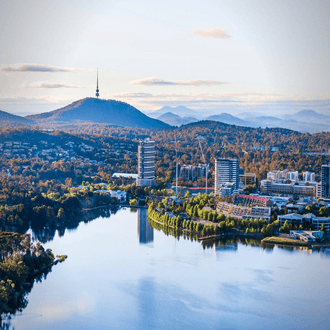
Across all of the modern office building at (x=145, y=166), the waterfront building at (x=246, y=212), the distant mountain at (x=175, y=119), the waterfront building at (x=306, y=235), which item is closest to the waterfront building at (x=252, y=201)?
the waterfront building at (x=246, y=212)

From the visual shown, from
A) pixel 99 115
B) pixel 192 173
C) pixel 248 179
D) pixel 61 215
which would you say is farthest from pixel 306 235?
pixel 99 115

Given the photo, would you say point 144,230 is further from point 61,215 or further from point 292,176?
point 292,176

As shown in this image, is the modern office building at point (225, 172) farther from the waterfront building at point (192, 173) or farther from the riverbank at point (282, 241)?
the riverbank at point (282, 241)

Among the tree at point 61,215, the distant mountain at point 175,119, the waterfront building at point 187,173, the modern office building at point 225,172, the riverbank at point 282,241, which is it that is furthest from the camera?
the distant mountain at point 175,119

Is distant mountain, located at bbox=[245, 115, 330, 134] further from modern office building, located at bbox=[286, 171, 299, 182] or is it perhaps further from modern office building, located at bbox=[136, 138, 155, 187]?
modern office building, located at bbox=[136, 138, 155, 187]

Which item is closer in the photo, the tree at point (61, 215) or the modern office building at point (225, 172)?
the tree at point (61, 215)

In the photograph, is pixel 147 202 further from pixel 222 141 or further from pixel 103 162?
pixel 222 141

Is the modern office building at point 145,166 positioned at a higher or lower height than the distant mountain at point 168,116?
lower

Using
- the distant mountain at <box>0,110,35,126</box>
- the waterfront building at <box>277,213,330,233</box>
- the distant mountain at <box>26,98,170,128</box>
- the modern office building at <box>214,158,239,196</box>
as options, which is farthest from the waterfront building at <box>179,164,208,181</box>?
the distant mountain at <box>26,98,170,128</box>

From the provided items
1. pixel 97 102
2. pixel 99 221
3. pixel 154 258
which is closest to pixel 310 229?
pixel 154 258
